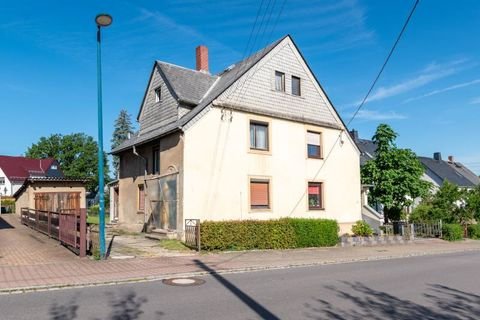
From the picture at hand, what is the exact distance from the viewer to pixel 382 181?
27.1 metres

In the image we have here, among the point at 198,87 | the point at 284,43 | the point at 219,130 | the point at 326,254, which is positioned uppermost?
the point at 284,43

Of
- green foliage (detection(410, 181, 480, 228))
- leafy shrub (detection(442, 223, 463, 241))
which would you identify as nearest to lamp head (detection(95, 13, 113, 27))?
leafy shrub (detection(442, 223, 463, 241))

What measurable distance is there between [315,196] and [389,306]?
14.8 meters

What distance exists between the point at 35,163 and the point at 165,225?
63952 millimetres

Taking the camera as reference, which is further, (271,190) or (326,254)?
(271,190)

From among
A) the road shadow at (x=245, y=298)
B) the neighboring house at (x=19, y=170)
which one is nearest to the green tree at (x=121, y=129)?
the neighboring house at (x=19, y=170)

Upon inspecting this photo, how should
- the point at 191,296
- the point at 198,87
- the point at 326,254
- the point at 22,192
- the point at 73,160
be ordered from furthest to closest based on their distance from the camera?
the point at 73,160
the point at 22,192
the point at 198,87
the point at 326,254
the point at 191,296

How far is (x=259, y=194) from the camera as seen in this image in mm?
20125

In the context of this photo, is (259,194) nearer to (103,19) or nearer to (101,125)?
(101,125)

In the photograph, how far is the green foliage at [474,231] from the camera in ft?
88.9

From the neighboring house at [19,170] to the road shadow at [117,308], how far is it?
6379 cm

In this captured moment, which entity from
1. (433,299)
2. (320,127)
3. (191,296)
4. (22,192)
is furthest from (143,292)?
(22,192)

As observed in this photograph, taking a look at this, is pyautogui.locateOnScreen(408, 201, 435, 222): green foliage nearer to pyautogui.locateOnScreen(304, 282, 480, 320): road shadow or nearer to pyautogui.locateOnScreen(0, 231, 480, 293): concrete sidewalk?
pyautogui.locateOnScreen(0, 231, 480, 293): concrete sidewalk

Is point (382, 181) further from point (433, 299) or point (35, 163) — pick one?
point (35, 163)
